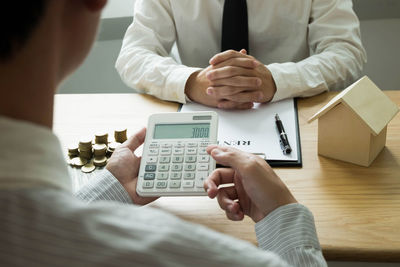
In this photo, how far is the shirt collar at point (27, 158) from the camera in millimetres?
361

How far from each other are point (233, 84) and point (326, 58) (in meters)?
0.32

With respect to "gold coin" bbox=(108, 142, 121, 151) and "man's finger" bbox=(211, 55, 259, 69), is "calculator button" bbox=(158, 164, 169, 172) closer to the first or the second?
"gold coin" bbox=(108, 142, 121, 151)

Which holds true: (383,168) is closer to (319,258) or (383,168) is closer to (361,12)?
(319,258)

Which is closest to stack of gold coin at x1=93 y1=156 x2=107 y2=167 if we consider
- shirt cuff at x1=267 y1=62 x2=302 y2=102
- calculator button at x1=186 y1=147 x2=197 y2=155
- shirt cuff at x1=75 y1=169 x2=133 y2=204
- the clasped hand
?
shirt cuff at x1=75 y1=169 x2=133 y2=204

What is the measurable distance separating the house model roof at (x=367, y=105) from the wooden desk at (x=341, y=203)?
79mm

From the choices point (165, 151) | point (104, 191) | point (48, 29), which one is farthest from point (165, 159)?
point (48, 29)

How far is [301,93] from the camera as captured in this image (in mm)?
1231

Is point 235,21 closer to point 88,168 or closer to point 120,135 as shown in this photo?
point 120,135

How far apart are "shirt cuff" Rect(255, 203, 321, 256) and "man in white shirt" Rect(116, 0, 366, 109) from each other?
467 mm

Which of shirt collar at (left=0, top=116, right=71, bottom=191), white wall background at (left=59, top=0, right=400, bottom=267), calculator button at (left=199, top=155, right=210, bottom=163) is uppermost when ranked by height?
shirt collar at (left=0, top=116, right=71, bottom=191)

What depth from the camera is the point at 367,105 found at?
37.8 inches

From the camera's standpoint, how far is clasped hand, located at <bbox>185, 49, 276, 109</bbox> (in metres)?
1.19

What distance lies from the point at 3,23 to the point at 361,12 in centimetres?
209

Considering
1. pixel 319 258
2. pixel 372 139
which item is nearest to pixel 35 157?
pixel 319 258
